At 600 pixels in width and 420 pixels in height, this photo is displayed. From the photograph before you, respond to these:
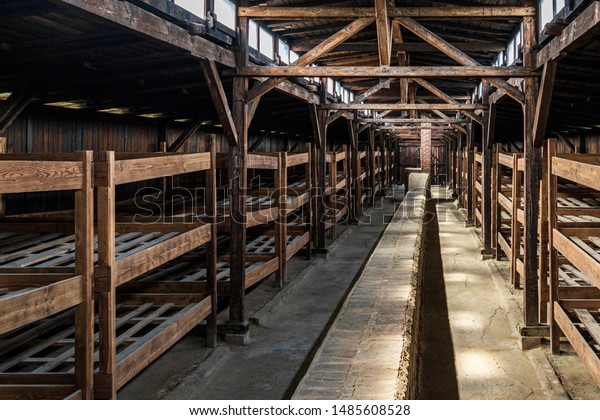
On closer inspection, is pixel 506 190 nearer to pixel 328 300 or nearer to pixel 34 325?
pixel 328 300

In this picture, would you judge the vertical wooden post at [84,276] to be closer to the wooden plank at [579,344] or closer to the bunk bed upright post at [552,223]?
the wooden plank at [579,344]

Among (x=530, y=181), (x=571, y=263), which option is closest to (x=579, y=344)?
(x=571, y=263)

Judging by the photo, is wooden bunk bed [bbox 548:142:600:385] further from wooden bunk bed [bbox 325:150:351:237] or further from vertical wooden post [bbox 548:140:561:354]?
wooden bunk bed [bbox 325:150:351:237]

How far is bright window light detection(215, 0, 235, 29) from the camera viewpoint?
A: 298 inches

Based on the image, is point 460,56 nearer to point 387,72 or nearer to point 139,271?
point 387,72

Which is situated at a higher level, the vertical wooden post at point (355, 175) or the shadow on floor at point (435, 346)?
the vertical wooden post at point (355, 175)

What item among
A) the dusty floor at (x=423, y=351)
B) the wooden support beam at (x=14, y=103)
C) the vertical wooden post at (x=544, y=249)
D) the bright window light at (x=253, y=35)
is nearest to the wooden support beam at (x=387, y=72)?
the vertical wooden post at (x=544, y=249)

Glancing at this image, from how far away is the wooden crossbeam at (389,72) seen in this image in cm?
730

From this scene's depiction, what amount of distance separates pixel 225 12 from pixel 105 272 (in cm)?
472

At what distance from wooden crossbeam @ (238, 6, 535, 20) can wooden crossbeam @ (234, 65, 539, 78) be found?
0.69m

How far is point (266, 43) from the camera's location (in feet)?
35.0

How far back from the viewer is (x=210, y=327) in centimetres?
711

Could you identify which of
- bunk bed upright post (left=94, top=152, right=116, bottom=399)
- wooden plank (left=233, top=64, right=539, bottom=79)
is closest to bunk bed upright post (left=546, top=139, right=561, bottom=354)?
wooden plank (left=233, top=64, right=539, bottom=79)
